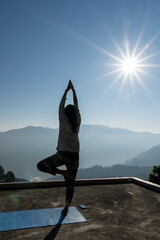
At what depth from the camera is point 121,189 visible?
21.6 feet

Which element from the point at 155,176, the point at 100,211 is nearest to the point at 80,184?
the point at 100,211

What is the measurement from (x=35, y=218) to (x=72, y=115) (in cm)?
208

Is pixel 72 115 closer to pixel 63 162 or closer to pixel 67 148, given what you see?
pixel 67 148

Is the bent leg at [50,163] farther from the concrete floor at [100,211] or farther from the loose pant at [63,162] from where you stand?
the concrete floor at [100,211]

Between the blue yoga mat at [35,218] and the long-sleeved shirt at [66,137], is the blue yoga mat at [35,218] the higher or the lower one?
the lower one

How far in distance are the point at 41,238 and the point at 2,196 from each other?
9.63ft

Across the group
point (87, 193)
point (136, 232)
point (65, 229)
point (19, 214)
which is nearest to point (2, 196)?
point (19, 214)

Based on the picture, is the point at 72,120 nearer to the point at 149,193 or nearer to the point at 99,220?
the point at 99,220

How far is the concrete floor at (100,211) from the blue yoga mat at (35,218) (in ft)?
0.49

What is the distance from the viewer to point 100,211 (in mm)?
4371

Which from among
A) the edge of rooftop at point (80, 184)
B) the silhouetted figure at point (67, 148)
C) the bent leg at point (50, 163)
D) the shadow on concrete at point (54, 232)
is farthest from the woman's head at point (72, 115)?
the edge of rooftop at point (80, 184)

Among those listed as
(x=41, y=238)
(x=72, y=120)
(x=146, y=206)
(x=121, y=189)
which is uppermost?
(x=72, y=120)

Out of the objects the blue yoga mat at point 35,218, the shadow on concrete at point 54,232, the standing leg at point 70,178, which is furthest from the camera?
the standing leg at point 70,178

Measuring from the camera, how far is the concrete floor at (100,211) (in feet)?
10.4
